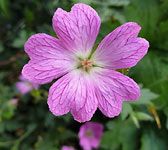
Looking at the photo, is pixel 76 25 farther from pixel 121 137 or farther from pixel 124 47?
pixel 121 137

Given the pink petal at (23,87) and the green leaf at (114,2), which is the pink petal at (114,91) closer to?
the green leaf at (114,2)

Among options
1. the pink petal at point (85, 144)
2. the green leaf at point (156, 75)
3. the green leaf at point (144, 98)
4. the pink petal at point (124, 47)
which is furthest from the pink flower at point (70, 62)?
the pink petal at point (85, 144)

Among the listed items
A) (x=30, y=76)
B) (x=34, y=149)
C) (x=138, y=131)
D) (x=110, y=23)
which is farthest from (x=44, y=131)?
(x=30, y=76)

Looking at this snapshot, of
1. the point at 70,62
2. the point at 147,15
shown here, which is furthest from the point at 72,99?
the point at 147,15

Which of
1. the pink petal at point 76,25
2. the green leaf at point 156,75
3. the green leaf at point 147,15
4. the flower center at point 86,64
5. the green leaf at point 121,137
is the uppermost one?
the pink petal at point 76,25

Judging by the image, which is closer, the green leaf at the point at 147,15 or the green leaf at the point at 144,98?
the green leaf at the point at 144,98

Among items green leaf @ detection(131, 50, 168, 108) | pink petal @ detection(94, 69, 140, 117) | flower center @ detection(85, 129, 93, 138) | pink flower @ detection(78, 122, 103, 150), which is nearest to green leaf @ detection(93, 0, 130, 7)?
green leaf @ detection(131, 50, 168, 108)

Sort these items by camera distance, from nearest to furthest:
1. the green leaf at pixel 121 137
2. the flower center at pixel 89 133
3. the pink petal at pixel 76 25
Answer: the pink petal at pixel 76 25, the green leaf at pixel 121 137, the flower center at pixel 89 133

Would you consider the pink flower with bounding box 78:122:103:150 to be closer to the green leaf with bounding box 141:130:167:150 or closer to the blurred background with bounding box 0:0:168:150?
the blurred background with bounding box 0:0:168:150

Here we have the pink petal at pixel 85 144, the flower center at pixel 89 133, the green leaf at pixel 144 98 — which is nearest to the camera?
the green leaf at pixel 144 98
